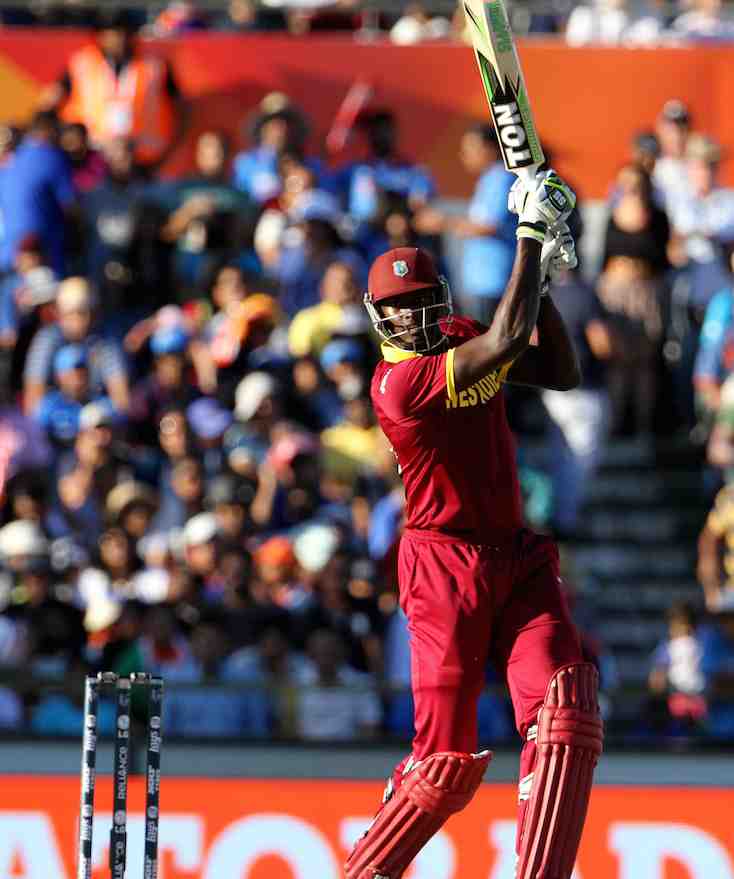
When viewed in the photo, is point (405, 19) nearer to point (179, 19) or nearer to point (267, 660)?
point (179, 19)

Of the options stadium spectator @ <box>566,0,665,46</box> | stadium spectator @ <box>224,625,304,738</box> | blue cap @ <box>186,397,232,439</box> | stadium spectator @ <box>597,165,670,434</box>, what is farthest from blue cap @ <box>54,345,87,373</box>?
stadium spectator @ <box>566,0,665,46</box>

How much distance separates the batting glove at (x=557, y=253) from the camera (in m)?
6.55

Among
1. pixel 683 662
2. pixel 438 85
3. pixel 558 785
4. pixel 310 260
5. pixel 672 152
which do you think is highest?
pixel 438 85

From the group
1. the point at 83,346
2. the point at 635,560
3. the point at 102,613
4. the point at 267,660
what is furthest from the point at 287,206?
the point at 267,660

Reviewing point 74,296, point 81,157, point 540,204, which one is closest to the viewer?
point 540,204

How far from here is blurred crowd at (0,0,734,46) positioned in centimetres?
1413

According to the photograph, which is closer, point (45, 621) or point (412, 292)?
point (412, 292)

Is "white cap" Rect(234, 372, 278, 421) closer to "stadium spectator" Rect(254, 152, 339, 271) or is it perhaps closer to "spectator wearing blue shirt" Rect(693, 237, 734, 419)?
"stadium spectator" Rect(254, 152, 339, 271)

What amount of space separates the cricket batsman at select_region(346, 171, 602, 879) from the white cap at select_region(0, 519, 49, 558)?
3.90m

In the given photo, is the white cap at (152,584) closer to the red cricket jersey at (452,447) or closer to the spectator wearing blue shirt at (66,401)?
the spectator wearing blue shirt at (66,401)

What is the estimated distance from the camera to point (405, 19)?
572 inches

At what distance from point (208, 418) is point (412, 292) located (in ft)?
15.4

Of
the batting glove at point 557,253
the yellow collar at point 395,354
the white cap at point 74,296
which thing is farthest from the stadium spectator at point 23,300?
the batting glove at point 557,253

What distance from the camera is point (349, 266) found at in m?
11.9
